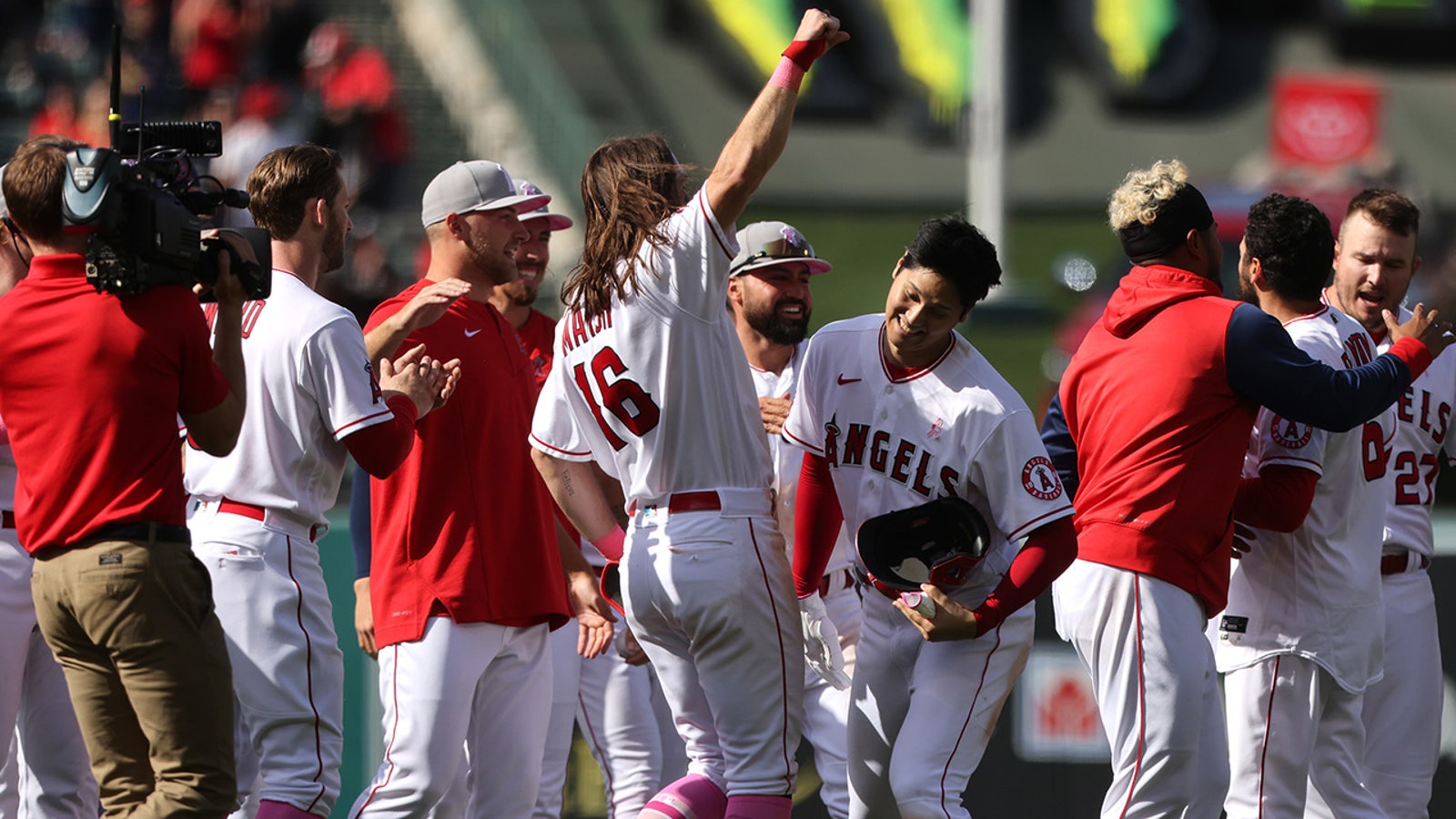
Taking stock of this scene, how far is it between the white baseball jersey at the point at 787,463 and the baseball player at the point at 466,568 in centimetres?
80

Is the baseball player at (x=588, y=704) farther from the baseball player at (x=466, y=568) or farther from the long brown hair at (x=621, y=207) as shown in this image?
the long brown hair at (x=621, y=207)

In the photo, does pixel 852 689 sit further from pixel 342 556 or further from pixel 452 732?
pixel 342 556

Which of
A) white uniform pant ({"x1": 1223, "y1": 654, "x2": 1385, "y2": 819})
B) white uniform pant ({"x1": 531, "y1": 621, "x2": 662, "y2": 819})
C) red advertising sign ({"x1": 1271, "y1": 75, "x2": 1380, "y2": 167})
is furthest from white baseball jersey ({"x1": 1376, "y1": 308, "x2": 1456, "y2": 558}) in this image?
red advertising sign ({"x1": 1271, "y1": 75, "x2": 1380, "y2": 167})

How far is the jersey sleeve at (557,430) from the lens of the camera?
5.18 m

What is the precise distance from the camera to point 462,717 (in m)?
5.21

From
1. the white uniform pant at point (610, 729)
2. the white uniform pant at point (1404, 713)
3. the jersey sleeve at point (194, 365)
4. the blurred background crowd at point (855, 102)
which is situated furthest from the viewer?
the blurred background crowd at point (855, 102)

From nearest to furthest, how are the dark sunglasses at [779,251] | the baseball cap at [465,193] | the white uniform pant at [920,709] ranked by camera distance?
the white uniform pant at [920,709]
the baseball cap at [465,193]
the dark sunglasses at [779,251]

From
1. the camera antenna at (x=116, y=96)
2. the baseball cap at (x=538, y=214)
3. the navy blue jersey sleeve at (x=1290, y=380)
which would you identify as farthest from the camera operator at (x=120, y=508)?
the navy blue jersey sleeve at (x=1290, y=380)

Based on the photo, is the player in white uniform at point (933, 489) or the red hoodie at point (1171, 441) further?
the red hoodie at point (1171, 441)

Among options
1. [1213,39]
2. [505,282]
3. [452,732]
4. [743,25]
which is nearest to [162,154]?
[505,282]

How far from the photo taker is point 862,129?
25281 mm

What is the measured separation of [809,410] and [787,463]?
35.0 inches

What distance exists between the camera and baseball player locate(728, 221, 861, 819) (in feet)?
20.5

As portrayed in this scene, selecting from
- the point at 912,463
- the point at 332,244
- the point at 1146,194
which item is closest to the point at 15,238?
the point at 332,244
